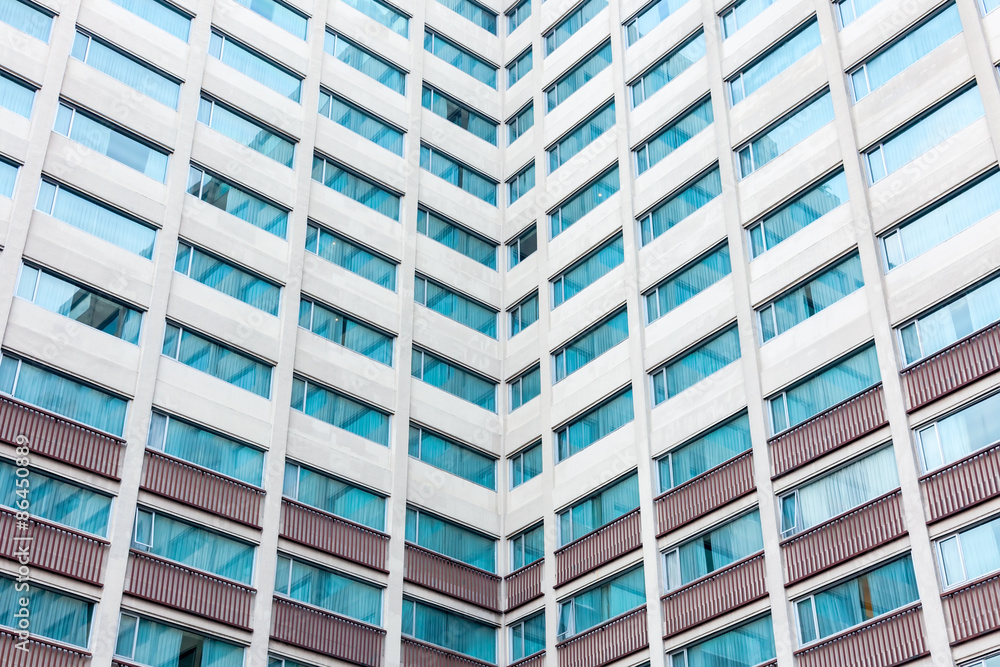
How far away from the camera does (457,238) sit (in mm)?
50656

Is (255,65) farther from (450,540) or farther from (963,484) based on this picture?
(963,484)

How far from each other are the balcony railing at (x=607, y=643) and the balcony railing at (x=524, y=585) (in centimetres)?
247

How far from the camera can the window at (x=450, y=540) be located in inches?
1695

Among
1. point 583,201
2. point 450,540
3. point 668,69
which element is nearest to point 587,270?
point 583,201

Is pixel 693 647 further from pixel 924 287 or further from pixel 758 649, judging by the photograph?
pixel 924 287

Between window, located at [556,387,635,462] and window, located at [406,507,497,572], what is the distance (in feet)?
13.5

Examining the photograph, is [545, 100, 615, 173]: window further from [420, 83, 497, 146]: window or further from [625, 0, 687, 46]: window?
[420, 83, 497, 146]: window

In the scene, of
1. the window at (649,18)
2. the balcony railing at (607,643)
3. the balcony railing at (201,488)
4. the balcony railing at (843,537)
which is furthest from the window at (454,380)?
the balcony railing at (843,537)

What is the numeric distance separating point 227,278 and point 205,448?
6.41m

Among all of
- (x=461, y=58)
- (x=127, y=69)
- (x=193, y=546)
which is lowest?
(x=193, y=546)

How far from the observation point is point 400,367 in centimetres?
4541

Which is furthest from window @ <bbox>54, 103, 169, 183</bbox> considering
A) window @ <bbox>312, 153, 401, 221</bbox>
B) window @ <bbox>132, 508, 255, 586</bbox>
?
window @ <bbox>132, 508, 255, 586</bbox>

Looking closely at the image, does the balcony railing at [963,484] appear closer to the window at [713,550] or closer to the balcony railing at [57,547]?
the window at [713,550]

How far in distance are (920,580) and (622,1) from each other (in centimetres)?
2809
